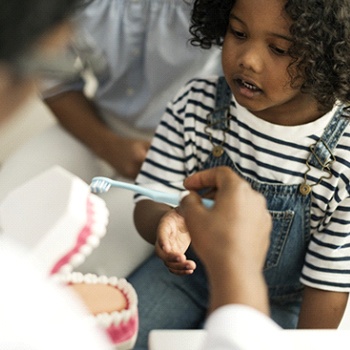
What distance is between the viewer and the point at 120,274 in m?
0.90

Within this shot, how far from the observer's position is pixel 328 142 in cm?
77

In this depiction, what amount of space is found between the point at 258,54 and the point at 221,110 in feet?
0.41

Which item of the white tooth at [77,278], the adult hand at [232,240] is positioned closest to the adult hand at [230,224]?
the adult hand at [232,240]

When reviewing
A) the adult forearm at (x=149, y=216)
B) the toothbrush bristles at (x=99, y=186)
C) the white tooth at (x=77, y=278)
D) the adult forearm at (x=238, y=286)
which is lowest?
the adult forearm at (x=149, y=216)

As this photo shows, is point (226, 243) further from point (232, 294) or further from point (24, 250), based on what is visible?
point (24, 250)

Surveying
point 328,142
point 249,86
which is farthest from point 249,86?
point 328,142

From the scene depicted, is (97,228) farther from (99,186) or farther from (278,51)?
(278,51)

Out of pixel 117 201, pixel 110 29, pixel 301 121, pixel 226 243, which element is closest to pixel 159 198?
pixel 226 243

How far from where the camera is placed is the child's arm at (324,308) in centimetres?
80

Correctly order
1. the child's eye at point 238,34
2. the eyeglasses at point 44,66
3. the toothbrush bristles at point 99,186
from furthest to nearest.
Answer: the child's eye at point 238,34, the toothbrush bristles at point 99,186, the eyeglasses at point 44,66

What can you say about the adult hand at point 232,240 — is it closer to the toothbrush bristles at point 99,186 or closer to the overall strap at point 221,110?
the toothbrush bristles at point 99,186

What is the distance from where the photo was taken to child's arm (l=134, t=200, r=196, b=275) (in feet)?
2.29

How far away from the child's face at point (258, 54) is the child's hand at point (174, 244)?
151 millimetres

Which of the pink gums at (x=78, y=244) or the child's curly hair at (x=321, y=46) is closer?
the pink gums at (x=78, y=244)
